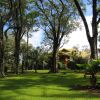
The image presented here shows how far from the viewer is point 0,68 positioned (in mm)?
38000

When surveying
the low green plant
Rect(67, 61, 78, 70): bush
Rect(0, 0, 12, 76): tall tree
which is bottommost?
the low green plant

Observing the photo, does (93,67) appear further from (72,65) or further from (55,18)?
(72,65)

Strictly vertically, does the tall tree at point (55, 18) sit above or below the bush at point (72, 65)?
above

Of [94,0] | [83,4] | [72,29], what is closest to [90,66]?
[94,0]

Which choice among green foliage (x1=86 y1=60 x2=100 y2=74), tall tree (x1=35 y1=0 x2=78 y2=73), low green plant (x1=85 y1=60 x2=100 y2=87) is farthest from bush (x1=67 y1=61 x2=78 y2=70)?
green foliage (x1=86 y1=60 x2=100 y2=74)

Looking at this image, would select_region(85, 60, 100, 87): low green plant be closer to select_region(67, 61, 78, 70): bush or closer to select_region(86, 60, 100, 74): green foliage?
select_region(86, 60, 100, 74): green foliage

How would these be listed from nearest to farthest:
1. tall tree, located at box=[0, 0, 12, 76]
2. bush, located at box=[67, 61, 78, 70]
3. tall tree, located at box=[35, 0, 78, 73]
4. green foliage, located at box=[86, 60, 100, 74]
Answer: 1. green foliage, located at box=[86, 60, 100, 74]
2. tall tree, located at box=[0, 0, 12, 76]
3. tall tree, located at box=[35, 0, 78, 73]
4. bush, located at box=[67, 61, 78, 70]

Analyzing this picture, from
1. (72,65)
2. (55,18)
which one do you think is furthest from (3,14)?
(72,65)

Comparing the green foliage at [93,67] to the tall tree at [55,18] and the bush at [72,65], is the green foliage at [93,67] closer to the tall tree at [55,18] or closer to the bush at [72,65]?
the tall tree at [55,18]

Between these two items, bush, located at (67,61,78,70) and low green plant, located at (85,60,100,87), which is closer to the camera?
low green plant, located at (85,60,100,87)

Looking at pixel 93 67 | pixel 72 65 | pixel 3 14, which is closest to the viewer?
pixel 93 67

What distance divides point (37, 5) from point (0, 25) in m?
18.3

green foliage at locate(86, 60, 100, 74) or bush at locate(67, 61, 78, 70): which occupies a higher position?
bush at locate(67, 61, 78, 70)

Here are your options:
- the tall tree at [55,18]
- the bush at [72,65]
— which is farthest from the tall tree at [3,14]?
the bush at [72,65]
